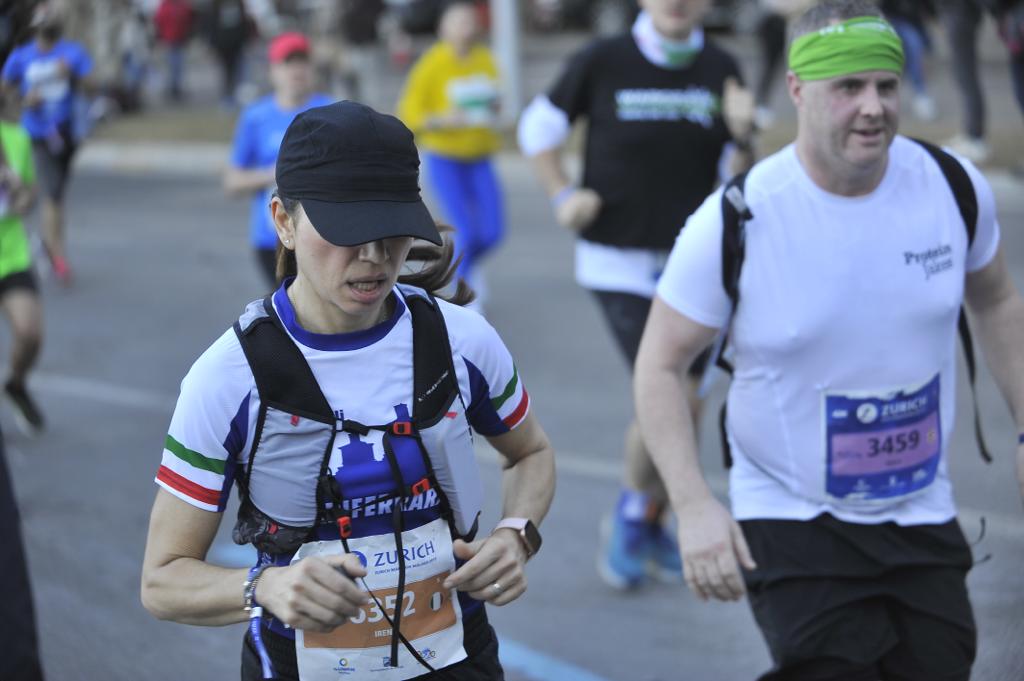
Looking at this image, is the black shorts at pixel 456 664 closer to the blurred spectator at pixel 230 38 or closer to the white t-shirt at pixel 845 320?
the white t-shirt at pixel 845 320

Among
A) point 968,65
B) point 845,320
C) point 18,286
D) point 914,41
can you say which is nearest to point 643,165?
point 845,320

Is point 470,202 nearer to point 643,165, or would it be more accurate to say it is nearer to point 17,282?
point 17,282

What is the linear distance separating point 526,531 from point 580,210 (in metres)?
2.70

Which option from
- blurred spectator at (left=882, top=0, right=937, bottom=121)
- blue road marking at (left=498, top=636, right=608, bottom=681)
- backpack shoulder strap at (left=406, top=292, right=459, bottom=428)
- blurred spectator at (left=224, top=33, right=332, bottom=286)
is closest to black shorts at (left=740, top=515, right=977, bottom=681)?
backpack shoulder strap at (left=406, top=292, right=459, bottom=428)

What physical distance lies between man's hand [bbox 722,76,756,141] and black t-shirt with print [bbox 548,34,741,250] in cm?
3

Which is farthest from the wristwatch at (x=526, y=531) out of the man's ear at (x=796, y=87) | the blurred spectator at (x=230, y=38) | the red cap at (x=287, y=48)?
the blurred spectator at (x=230, y=38)

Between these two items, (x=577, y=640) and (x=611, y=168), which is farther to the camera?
(x=611, y=168)

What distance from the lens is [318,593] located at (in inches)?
91.3

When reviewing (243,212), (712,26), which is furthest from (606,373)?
(712,26)

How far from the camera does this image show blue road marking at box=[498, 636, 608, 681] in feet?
15.3

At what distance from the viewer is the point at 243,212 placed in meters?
15.1

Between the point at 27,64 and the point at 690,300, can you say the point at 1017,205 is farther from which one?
the point at 690,300

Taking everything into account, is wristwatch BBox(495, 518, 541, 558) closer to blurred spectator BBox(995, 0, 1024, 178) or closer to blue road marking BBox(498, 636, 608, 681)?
blue road marking BBox(498, 636, 608, 681)

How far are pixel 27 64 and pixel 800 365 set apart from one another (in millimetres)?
9594
